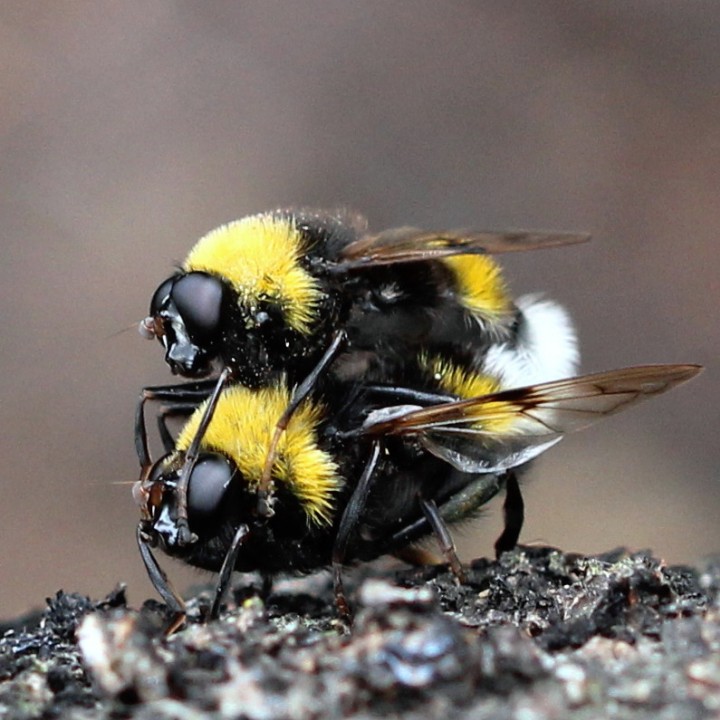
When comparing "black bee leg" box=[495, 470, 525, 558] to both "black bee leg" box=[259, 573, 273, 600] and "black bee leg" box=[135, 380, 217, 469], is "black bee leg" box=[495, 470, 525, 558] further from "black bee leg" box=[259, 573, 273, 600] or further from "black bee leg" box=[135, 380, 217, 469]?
"black bee leg" box=[135, 380, 217, 469]

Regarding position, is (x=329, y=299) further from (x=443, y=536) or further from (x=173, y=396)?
(x=443, y=536)

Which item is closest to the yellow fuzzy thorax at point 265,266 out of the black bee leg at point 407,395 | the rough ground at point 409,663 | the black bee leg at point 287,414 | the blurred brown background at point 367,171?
the black bee leg at point 287,414

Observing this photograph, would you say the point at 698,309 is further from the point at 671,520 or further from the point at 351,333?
the point at 351,333

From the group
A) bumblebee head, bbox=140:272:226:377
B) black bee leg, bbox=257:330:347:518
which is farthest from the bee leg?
bumblebee head, bbox=140:272:226:377

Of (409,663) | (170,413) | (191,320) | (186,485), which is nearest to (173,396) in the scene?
(170,413)

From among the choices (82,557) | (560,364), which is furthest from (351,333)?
(82,557)

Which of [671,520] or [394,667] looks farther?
[671,520]
